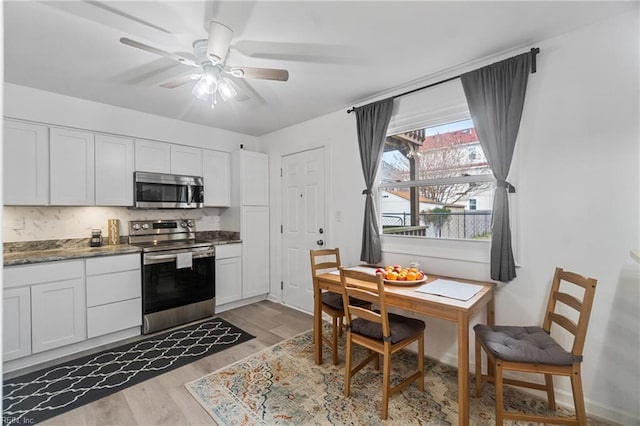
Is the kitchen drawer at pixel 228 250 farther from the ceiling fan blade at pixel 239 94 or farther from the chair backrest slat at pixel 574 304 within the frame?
the chair backrest slat at pixel 574 304

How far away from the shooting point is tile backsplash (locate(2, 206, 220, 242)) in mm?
3109

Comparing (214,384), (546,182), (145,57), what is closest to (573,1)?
(546,182)

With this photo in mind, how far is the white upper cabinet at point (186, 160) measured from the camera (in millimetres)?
3939

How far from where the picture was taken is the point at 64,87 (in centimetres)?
298

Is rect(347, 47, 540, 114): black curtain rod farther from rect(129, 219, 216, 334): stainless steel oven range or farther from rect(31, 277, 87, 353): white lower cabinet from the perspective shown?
rect(31, 277, 87, 353): white lower cabinet

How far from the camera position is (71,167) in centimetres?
319

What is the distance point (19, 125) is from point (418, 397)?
13.4 ft

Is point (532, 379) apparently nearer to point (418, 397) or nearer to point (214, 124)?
point (418, 397)

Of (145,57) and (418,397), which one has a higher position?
(145,57)

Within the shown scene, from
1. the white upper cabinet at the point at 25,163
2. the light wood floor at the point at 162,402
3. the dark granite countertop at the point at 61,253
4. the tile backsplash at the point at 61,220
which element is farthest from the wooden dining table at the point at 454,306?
the white upper cabinet at the point at 25,163

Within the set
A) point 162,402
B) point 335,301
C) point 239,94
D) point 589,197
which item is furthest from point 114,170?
point 589,197

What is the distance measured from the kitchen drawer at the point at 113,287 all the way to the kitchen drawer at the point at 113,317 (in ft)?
0.18

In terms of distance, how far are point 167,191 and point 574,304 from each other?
3952 millimetres

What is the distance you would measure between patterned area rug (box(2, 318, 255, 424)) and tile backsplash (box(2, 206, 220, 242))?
1.32 metres
